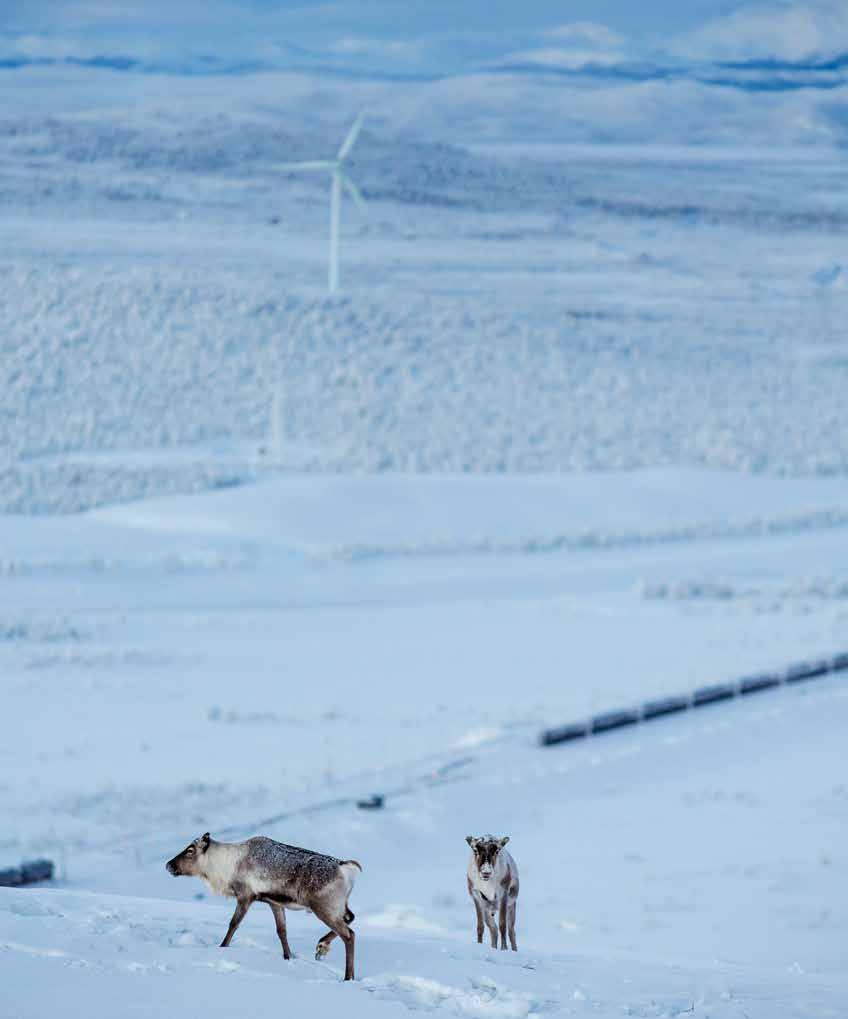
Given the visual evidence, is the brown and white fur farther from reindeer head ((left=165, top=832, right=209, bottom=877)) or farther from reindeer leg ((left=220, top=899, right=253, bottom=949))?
reindeer head ((left=165, top=832, right=209, bottom=877))

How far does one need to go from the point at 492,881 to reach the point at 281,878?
1.22m

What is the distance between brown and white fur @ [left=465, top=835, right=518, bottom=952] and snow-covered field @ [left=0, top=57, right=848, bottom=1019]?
0.78ft

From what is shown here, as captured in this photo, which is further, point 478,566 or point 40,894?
point 478,566

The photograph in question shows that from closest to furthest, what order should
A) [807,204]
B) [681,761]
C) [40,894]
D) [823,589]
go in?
[40,894], [681,761], [823,589], [807,204]

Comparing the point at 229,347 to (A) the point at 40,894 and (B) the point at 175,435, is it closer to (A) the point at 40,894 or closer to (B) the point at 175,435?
(B) the point at 175,435

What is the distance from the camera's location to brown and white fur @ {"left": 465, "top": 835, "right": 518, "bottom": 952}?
8.20 metres

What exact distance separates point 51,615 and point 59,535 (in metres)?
4.63

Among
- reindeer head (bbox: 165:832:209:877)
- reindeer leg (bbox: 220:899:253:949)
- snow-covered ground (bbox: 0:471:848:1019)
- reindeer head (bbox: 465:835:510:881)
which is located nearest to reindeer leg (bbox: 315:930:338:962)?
snow-covered ground (bbox: 0:471:848:1019)

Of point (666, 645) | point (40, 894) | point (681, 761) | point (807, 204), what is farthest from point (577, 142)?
point (40, 894)

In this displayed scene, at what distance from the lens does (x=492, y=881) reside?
848 cm

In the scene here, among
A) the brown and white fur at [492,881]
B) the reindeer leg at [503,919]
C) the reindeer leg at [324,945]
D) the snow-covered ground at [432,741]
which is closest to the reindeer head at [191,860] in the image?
the snow-covered ground at [432,741]

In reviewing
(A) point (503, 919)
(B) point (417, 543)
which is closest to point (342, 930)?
(A) point (503, 919)

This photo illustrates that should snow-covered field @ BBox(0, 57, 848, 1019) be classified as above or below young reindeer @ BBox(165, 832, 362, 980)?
above

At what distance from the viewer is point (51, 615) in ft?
90.4
